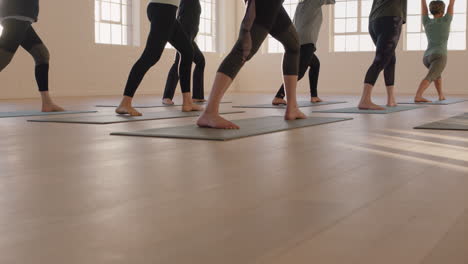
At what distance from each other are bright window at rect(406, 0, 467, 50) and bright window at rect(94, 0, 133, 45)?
551cm

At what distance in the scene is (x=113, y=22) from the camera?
36.6 feet

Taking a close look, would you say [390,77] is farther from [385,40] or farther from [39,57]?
[39,57]

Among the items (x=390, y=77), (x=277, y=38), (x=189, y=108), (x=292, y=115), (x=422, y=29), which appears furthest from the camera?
(x=422, y=29)

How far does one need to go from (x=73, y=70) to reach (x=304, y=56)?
4.91 meters

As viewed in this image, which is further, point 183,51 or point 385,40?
point 385,40

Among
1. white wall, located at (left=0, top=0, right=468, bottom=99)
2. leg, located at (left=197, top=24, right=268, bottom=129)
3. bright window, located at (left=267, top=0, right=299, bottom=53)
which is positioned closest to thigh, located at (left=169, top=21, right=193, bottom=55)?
leg, located at (left=197, top=24, right=268, bottom=129)

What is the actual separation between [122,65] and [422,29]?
233 inches

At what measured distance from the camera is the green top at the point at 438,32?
6.98 metres

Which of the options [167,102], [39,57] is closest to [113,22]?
[167,102]

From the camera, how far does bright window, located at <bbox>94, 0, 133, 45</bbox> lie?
10812 millimetres

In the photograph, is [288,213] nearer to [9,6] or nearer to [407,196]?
[407,196]

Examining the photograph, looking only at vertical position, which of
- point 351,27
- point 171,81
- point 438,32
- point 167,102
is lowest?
point 167,102

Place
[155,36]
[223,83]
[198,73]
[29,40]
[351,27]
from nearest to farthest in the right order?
[223,83]
[155,36]
[29,40]
[198,73]
[351,27]

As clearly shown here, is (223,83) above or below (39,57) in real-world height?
below
